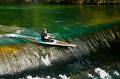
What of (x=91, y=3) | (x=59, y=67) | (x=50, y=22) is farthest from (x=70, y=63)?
(x=91, y=3)

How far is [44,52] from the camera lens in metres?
32.0

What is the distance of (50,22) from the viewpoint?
4700 centimetres

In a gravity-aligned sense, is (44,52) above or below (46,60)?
above

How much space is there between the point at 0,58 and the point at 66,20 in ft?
68.3

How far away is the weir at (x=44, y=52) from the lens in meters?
29.5

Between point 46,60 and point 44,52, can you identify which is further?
point 44,52

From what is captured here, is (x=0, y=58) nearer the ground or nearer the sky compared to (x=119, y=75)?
nearer the sky

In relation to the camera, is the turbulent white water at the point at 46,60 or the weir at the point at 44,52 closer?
the weir at the point at 44,52

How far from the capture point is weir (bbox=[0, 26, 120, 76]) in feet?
96.6

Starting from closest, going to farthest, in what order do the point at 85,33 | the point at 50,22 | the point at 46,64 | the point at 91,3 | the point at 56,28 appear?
1. the point at 46,64
2. the point at 85,33
3. the point at 56,28
4. the point at 50,22
5. the point at 91,3

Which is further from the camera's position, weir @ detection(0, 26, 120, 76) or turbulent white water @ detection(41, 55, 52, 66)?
turbulent white water @ detection(41, 55, 52, 66)

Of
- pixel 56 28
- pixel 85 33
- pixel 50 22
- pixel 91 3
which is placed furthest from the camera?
pixel 91 3

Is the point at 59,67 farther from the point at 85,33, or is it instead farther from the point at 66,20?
the point at 66,20

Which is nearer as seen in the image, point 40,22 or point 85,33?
point 85,33
